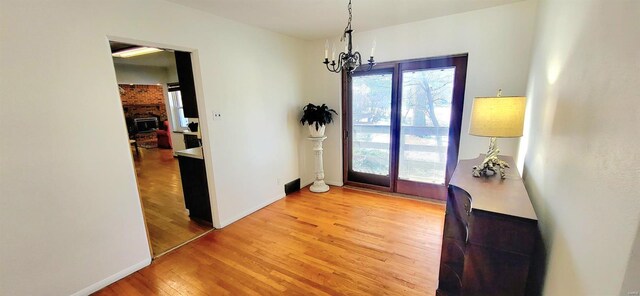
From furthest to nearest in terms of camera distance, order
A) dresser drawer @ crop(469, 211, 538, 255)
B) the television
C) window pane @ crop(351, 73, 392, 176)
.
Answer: the television < window pane @ crop(351, 73, 392, 176) < dresser drawer @ crop(469, 211, 538, 255)

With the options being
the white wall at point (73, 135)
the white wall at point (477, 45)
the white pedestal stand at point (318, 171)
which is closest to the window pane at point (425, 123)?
the white wall at point (477, 45)

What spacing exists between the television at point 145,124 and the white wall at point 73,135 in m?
8.11

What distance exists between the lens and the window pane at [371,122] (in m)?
3.73

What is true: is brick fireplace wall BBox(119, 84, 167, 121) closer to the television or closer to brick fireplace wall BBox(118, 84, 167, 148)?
brick fireplace wall BBox(118, 84, 167, 148)

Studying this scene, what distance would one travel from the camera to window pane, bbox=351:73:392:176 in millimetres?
3730

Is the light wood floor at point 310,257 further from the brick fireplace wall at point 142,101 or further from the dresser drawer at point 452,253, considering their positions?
the brick fireplace wall at point 142,101

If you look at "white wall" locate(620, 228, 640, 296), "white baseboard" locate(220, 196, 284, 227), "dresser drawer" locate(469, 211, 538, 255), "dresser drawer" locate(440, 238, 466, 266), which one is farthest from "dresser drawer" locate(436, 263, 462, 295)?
"white baseboard" locate(220, 196, 284, 227)

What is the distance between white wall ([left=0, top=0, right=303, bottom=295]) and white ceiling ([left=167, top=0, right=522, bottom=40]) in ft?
0.95

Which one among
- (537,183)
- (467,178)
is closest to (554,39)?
(537,183)

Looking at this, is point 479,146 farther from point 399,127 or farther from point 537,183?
point 537,183

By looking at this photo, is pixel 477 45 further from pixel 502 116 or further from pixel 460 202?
pixel 460 202

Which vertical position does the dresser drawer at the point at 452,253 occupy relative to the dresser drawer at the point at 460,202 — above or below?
below

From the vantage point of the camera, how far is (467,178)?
1.81 m

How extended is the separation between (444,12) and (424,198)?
2493 millimetres
